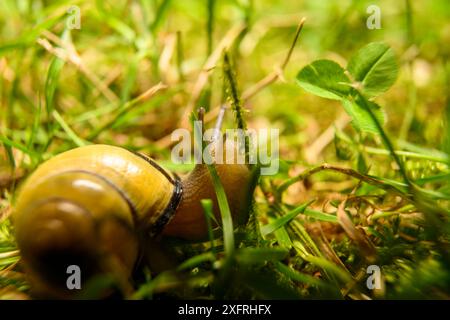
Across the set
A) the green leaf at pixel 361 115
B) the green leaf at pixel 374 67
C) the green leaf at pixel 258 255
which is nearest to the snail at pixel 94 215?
the green leaf at pixel 258 255

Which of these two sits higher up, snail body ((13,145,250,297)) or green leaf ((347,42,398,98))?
green leaf ((347,42,398,98))

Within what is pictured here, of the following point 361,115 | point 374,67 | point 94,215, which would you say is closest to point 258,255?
point 94,215

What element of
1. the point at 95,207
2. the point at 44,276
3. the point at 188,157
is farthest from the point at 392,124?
the point at 44,276

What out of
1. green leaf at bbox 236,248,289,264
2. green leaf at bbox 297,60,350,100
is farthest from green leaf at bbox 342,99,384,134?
green leaf at bbox 236,248,289,264

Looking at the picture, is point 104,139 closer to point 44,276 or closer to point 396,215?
point 44,276

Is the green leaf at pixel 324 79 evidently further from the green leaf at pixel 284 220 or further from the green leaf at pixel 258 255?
the green leaf at pixel 258 255

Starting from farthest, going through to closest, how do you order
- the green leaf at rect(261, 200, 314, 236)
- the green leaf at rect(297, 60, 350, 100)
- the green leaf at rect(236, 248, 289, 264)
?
1. the green leaf at rect(297, 60, 350, 100)
2. the green leaf at rect(261, 200, 314, 236)
3. the green leaf at rect(236, 248, 289, 264)

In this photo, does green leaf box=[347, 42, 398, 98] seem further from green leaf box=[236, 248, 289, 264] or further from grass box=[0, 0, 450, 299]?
green leaf box=[236, 248, 289, 264]
